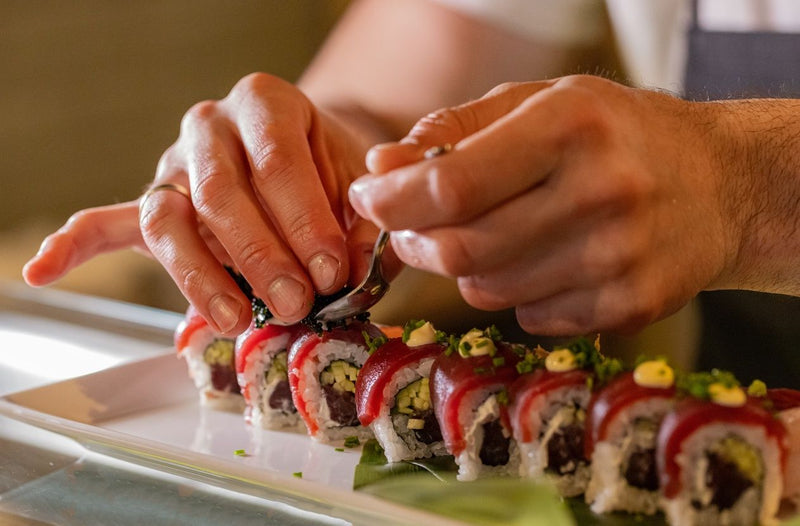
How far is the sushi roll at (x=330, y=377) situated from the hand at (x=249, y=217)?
109 millimetres

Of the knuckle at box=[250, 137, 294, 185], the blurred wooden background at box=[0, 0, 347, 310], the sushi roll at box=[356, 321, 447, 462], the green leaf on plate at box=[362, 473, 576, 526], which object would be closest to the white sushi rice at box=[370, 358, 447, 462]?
the sushi roll at box=[356, 321, 447, 462]

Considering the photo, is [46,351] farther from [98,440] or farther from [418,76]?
[418,76]

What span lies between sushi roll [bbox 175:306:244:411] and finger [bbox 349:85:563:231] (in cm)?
93

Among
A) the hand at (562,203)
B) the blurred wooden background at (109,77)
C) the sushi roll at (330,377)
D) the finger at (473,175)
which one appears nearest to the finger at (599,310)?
the hand at (562,203)

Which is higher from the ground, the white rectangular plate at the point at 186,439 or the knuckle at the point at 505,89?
the knuckle at the point at 505,89

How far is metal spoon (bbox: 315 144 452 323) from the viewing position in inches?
62.1

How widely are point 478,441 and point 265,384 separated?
0.58 meters

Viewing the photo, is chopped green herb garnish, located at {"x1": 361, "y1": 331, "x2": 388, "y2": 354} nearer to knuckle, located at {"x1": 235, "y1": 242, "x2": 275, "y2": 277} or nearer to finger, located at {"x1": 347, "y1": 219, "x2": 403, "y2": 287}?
finger, located at {"x1": 347, "y1": 219, "x2": 403, "y2": 287}

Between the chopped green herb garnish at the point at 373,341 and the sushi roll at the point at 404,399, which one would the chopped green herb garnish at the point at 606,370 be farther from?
the chopped green herb garnish at the point at 373,341

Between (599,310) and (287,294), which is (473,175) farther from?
(287,294)

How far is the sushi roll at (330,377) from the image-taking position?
5.82 feet

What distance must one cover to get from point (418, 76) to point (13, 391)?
63.7 inches

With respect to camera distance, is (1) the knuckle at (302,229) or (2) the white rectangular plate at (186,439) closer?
(2) the white rectangular plate at (186,439)

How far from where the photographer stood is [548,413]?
55.3 inches
